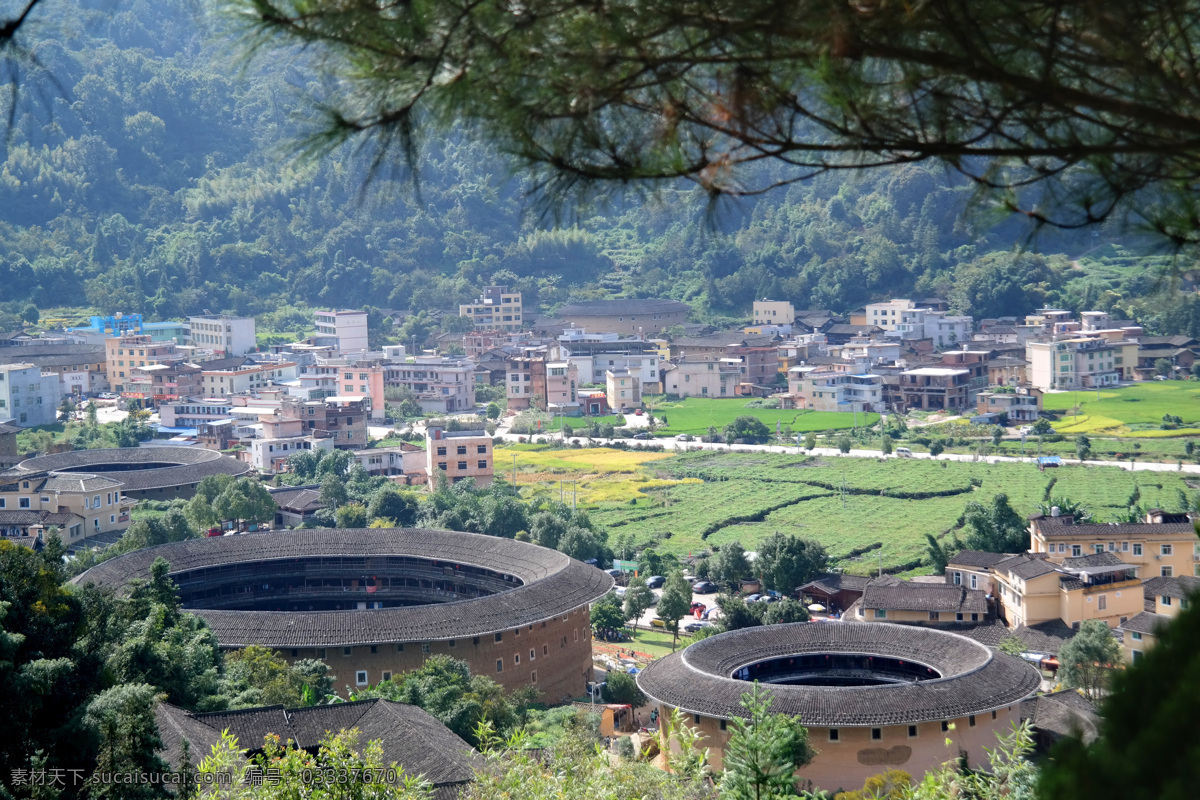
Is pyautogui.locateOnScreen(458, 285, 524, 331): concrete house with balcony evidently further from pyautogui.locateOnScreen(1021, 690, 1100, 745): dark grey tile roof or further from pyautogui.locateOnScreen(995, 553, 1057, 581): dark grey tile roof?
pyautogui.locateOnScreen(1021, 690, 1100, 745): dark grey tile roof

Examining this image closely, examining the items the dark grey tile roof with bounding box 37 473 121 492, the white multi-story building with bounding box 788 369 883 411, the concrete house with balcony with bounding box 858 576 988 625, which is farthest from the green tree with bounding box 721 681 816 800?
the white multi-story building with bounding box 788 369 883 411

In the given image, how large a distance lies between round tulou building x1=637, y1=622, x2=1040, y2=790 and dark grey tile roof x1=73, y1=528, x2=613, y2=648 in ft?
5.05

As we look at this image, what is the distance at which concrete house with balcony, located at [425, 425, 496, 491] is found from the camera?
17922 millimetres

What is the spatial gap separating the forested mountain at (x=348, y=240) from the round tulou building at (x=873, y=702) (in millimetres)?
21030

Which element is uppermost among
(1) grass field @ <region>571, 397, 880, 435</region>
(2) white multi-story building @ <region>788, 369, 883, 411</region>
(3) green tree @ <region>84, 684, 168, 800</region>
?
(2) white multi-story building @ <region>788, 369, 883, 411</region>

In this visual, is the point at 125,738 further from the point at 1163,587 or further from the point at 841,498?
the point at 841,498

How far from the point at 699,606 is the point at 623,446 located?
840cm

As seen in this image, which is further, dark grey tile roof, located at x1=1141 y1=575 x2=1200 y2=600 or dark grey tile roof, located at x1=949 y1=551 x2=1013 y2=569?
dark grey tile roof, located at x1=949 y1=551 x2=1013 y2=569

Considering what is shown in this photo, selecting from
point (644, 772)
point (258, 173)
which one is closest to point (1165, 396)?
point (644, 772)

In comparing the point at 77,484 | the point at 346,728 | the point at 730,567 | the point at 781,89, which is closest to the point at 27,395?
the point at 77,484

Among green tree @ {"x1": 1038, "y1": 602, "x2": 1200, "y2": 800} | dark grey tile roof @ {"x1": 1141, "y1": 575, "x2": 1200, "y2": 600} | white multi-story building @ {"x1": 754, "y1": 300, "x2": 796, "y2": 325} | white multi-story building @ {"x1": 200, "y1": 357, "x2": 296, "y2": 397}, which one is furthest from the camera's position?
white multi-story building @ {"x1": 754, "y1": 300, "x2": 796, "y2": 325}

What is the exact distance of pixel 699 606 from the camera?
12891 millimetres

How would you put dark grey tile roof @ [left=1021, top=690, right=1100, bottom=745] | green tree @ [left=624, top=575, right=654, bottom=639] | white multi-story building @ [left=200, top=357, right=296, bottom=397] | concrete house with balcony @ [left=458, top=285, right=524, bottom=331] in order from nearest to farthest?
dark grey tile roof @ [left=1021, top=690, right=1100, bottom=745] < green tree @ [left=624, top=575, right=654, bottom=639] < white multi-story building @ [left=200, top=357, right=296, bottom=397] < concrete house with balcony @ [left=458, top=285, right=524, bottom=331]

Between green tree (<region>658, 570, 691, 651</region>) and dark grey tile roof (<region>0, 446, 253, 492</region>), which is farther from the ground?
dark grey tile roof (<region>0, 446, 253, 492</region>)
